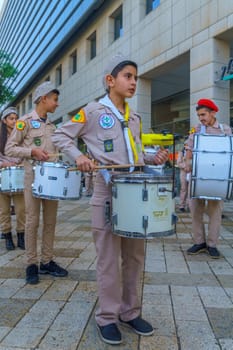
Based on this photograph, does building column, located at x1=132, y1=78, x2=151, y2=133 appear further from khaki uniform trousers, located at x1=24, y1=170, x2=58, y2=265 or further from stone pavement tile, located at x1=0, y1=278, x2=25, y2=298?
stone pavement tile, located at x1=0, y1=278, x2=25, y2=298

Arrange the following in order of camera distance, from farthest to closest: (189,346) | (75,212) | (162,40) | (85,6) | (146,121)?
(85,6)
(146,121)
(162,40)
(75,212)
(189,346)

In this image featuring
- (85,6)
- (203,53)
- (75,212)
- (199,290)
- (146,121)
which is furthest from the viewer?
(85,6)

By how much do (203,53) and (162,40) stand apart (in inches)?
108

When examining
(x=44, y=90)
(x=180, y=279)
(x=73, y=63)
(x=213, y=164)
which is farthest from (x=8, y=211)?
(x=73, y=63)

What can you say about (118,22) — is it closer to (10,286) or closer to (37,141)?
(37,141)

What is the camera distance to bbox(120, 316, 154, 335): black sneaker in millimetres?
3043

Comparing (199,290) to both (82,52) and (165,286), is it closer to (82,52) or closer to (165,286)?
(165,286)

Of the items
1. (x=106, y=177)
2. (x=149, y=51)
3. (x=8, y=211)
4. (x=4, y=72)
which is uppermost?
(x=4, y=72)

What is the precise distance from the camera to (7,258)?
5.51 meters

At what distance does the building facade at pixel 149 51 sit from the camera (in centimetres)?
1255

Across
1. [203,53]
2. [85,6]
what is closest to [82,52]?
[85,6]

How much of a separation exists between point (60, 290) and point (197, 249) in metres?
2.32

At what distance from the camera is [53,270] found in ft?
15.1

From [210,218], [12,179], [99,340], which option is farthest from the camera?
[12,179]
